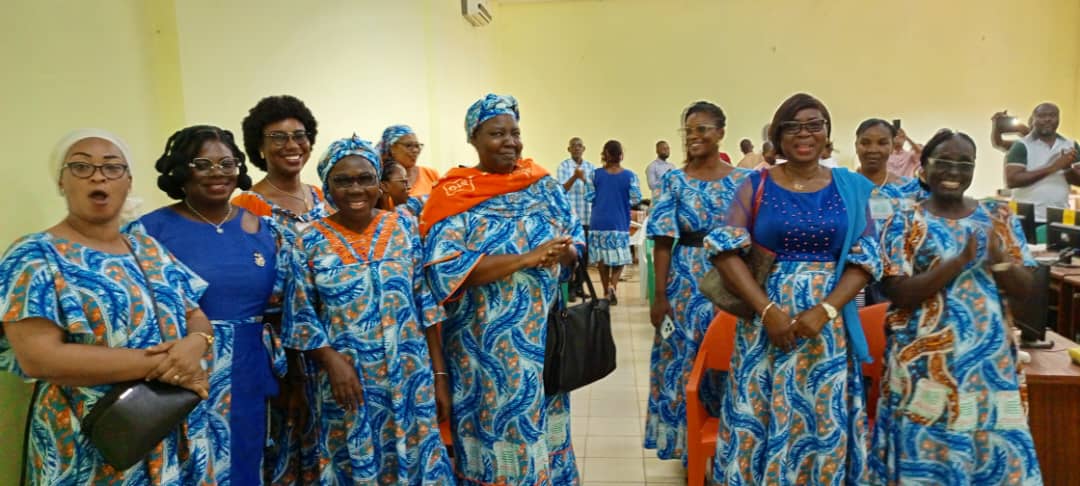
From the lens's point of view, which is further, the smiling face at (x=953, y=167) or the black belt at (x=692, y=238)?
the black belt at (x=692, y=238)

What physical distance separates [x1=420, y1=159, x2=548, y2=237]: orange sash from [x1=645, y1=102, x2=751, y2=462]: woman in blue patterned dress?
2.73 ft

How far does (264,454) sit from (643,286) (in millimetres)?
5394

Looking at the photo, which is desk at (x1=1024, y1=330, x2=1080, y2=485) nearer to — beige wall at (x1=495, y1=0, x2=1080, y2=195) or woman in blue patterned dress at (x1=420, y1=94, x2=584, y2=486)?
woman in blue patterned dress at (x1=420, y1=94, x2=584, y2=486)

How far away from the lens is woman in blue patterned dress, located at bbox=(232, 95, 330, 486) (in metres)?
2.25

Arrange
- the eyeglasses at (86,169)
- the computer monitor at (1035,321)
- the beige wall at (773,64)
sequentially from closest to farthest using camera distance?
the eyeglasses at (86,169)
the computer monitor at (1035,321)
the beige wall at (773,64)

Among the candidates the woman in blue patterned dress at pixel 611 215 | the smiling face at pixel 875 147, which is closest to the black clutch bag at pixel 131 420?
the smiling face at pixel 875 147

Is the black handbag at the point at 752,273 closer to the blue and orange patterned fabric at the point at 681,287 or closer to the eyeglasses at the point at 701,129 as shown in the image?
the blue and orange patterned fabric at the point at 681,287

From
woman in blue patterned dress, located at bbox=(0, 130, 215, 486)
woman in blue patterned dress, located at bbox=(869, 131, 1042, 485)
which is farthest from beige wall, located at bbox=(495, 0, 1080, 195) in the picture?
woman in blue patterned dress, located at bbox=(0, 130, 215, 486)

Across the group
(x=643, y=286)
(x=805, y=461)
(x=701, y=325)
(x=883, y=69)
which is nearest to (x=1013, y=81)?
(x=883, y=69)

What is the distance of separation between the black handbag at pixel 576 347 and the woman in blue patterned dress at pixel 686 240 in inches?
23.1

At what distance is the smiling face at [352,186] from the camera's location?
2.11m

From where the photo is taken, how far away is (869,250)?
206 centimetres

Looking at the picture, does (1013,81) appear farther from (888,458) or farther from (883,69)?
(888,458)

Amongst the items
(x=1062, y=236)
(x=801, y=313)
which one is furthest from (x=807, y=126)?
(x=1062, y=236)
